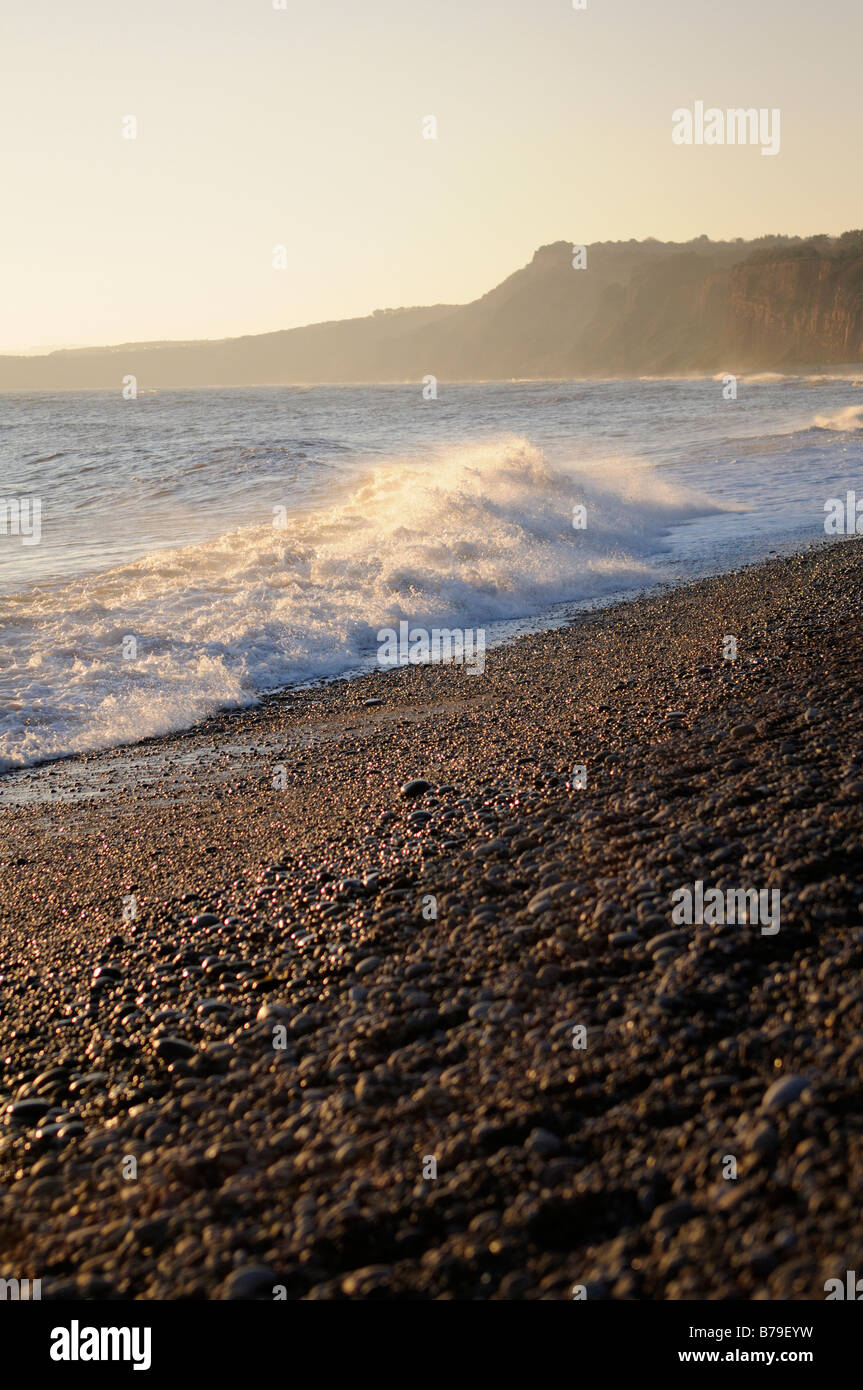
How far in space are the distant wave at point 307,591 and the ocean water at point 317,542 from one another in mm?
38

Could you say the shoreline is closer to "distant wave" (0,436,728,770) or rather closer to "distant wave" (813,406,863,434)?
"distant wave" (0,436,728,770)

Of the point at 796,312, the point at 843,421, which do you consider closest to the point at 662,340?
the point at 796,312

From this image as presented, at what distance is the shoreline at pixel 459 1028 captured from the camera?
2713mm

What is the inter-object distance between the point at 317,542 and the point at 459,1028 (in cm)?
1344

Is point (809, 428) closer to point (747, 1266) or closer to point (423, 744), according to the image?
point (423, 744)

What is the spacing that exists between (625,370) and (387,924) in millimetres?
181750

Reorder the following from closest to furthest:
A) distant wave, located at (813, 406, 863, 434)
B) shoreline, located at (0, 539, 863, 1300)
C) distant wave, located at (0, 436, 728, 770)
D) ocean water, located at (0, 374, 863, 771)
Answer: shoreline, located at (0, 539, 863, 1300)
distant wave, located at (0, 436, 728, 770)
ocean water, located at (0, 374, 863, 771)
distant wave, located at (813, 406, 863, 434)

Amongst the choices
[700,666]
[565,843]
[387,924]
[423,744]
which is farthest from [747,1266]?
[700,666]

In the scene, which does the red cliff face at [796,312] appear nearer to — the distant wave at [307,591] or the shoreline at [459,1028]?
the distant wave at [307,591]

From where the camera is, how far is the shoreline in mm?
2713

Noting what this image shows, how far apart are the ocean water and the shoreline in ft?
12.7

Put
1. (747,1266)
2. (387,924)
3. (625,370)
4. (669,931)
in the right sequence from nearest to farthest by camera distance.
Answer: (747,1266) < (669,931) < (387,924) < (625,370)

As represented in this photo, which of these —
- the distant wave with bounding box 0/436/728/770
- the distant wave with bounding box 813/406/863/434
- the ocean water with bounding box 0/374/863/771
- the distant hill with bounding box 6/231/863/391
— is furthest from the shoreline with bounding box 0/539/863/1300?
the distant hill with bounding box 6/231/863/391

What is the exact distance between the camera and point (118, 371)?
138 meters
